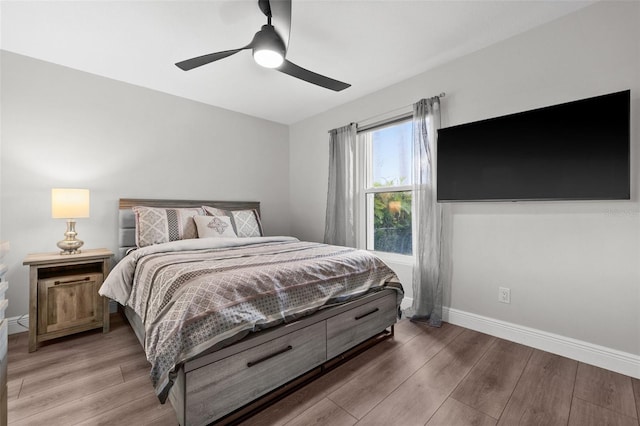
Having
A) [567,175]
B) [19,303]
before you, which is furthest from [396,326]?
[19,303]

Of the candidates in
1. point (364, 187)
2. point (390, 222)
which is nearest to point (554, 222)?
point (390, 222)

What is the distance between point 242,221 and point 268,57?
1.93 m

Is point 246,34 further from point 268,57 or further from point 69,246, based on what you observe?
point 69,246

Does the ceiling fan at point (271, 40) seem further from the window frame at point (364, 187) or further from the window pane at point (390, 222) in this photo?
the window pane at point (390, 222)

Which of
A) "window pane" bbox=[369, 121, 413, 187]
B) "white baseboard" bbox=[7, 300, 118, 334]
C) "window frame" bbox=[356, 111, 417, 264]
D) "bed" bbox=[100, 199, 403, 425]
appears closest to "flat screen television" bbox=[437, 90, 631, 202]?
"window pane" bbox=[369, 121, 413, 187]

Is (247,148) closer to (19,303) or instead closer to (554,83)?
(19,303)

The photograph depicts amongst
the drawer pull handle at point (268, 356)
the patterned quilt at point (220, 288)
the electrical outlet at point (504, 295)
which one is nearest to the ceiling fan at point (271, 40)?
the patterned quilt at point (220, 288)

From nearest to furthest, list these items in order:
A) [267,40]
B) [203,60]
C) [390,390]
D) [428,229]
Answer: [390,390], [267,40], [203,60], [428,229]

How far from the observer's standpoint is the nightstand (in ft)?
6.95

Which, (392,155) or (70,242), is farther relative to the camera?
(392,155)

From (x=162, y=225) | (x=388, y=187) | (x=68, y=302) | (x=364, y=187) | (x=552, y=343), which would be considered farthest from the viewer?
(x=364, y=187)

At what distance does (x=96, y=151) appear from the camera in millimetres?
2830

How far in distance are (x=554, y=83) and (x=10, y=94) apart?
4.46m

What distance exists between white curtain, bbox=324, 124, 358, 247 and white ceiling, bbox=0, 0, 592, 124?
784mm
